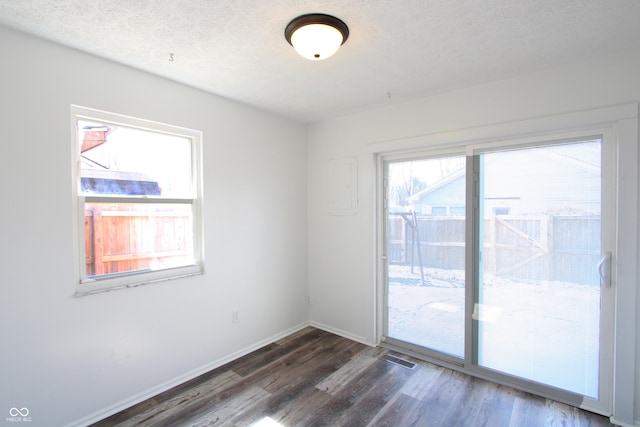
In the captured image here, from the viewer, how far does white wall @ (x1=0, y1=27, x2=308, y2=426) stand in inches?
73.0

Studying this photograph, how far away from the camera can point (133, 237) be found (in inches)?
96.0

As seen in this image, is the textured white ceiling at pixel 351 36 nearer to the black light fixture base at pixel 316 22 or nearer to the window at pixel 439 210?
the black light fixture base at pixel 316 22

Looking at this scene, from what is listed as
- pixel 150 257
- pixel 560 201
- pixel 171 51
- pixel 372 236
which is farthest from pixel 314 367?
pixel 171 51

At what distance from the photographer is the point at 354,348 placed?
328 centimetres

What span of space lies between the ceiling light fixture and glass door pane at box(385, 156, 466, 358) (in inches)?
65.8

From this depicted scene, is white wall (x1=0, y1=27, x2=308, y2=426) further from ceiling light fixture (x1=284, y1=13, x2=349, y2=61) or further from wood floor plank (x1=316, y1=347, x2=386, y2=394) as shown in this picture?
ceiling light fixture (x1=284, y1=13, x2=349, y2=61)

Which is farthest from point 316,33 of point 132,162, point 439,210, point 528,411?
point 528,411

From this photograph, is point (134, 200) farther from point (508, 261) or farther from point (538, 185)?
point (538, 185)

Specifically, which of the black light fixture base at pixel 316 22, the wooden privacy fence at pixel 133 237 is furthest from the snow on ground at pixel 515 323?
the black light fixture base at pixel 316 22

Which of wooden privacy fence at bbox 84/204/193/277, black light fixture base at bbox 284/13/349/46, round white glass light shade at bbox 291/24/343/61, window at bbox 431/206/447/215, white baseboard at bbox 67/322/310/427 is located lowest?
white baseboard at bbox 67/322/310/427

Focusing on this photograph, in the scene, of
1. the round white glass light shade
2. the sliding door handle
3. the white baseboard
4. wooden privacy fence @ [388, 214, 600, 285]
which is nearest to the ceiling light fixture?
the round white glass light shade

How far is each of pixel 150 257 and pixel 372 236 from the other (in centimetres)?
214

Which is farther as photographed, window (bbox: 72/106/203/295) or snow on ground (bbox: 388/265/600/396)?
snow on ground (bbox: 388/265/600/396)

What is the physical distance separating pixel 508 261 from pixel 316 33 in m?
2.35
